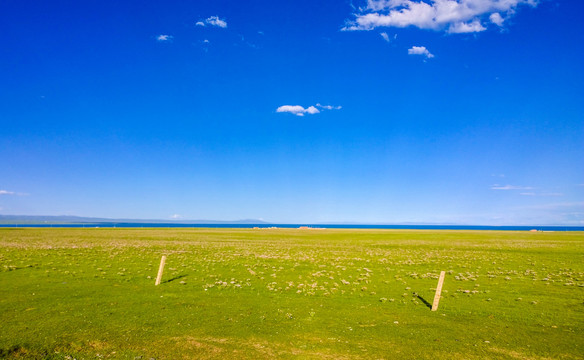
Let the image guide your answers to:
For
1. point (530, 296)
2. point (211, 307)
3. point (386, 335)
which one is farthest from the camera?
point (530, 296)

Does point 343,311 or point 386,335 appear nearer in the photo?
point 386,335

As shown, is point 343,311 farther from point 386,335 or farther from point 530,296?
point 530,296

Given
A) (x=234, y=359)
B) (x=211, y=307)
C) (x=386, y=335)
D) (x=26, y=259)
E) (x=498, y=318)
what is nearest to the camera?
(x=234, y=359)

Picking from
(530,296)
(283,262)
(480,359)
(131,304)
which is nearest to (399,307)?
(480,359)

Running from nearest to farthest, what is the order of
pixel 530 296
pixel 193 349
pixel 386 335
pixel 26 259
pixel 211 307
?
pixel 193 349, pixel 386 335, pixel 211 307, pixel 530 296, pixel 26 259

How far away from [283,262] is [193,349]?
23.4m

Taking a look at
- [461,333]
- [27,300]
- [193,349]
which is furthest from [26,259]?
[461,333]

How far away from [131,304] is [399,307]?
13881 mm

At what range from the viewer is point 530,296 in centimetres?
2012

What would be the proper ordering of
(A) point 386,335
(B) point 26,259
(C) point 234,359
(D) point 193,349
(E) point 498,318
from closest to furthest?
(C) point 234,359, (D) point 193,349, (A) point 386,335, (E) point 498,318, (B) point 26,259

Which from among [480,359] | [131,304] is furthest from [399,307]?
[131,304]

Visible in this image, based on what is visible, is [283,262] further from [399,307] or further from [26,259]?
[26,259]

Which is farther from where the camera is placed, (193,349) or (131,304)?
(131,304)

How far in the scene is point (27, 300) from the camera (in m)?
17.2
